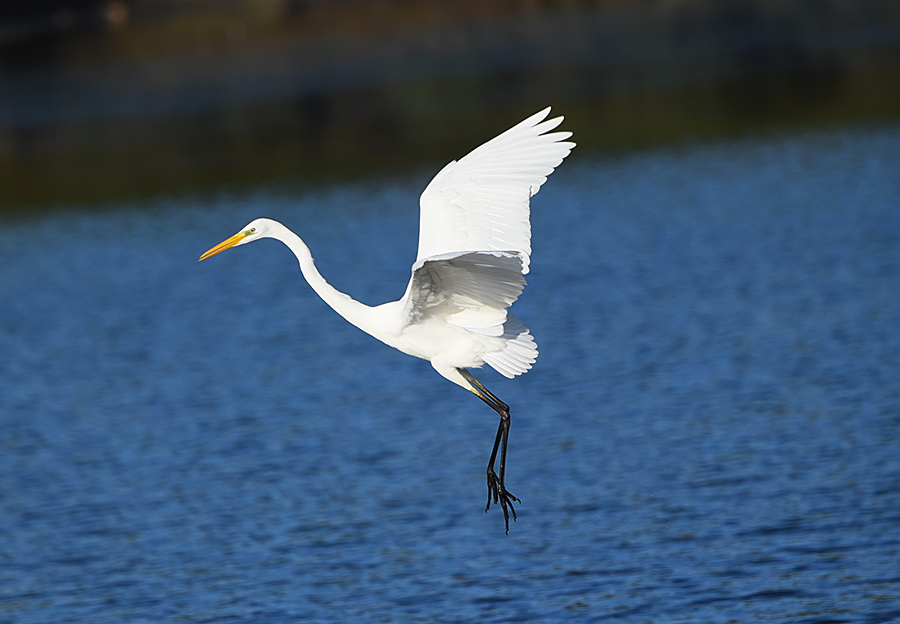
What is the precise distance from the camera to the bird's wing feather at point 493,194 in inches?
310

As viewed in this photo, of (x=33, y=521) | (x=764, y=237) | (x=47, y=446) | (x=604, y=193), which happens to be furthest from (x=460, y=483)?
(x=604, y=193)

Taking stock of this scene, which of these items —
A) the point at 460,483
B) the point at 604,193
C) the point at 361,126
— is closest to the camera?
the point at 460,483

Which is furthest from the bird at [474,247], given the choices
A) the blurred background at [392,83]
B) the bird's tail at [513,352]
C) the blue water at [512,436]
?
the blurred background at [392,83]

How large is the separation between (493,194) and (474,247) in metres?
0.36

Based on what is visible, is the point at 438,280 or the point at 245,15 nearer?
the point at 438,280

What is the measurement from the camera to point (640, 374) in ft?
44.9

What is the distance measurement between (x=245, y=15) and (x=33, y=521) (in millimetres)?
32774

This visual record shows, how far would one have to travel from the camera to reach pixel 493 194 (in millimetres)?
8133

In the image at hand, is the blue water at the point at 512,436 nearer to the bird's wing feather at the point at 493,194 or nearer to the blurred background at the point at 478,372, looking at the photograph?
the blurred background at the point at 478,372

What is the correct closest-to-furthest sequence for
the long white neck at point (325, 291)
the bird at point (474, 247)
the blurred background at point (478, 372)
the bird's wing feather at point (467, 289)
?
the bird's wing feather at point (467, 289)
the bird at point (474, 247)
the long white neck at point (325, 291)
the blurred background at point (478, 372)

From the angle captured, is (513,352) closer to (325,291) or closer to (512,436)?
(325,291)

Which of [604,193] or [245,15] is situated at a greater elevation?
[245,15]

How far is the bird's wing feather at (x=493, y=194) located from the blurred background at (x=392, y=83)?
749 inches

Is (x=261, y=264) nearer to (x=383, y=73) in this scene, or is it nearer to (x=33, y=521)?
(x=33, y=521)
